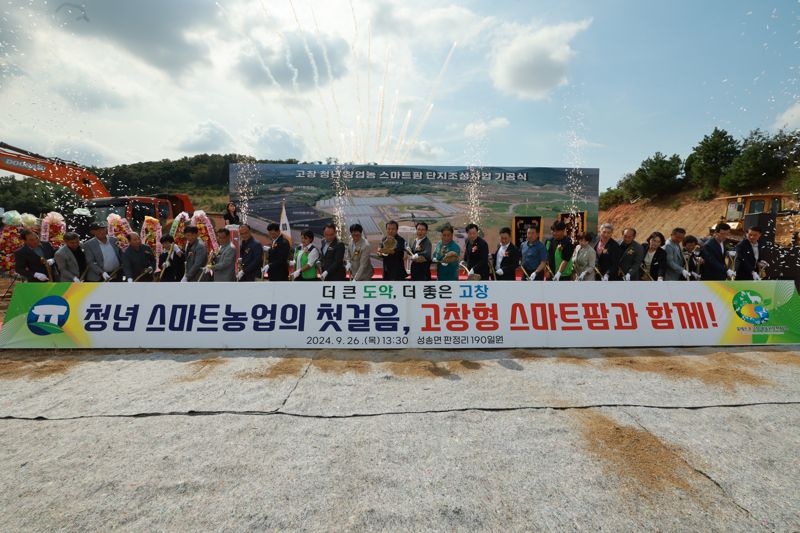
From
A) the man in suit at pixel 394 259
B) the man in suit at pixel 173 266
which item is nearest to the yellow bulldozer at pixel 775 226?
the man in suit at pixel 394 259

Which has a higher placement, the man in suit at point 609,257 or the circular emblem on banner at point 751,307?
the man in suit at point 609,257

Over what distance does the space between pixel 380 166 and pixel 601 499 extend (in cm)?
1088

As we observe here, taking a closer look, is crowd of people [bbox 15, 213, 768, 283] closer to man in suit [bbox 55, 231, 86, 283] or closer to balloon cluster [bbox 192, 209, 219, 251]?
man in suit [bbox 55, 231, 86, 283]

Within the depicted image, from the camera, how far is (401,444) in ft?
9.43

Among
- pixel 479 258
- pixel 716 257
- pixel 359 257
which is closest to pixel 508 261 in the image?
pixel 479 258

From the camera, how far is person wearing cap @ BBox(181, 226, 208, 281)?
6.52 metres

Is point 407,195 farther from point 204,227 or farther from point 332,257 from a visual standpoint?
point 332,257

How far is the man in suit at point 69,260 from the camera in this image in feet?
20.7

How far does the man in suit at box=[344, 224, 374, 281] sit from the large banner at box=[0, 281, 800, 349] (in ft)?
3.19

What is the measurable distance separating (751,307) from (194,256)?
8496 mm

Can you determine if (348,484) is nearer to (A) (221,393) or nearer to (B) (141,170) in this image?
(A) (221,393)

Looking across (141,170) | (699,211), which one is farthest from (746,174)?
(141,170)

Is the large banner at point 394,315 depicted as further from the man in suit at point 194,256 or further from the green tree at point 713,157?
the green tree at point 713,157

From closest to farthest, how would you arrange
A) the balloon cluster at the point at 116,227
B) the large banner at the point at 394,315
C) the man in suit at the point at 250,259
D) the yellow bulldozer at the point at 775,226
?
the large banner at the point at 394,315
the man in suit at the point at 250,259
the yellow bulldozer at the point at 775,226
the balloon cluster at the point at 116,227
